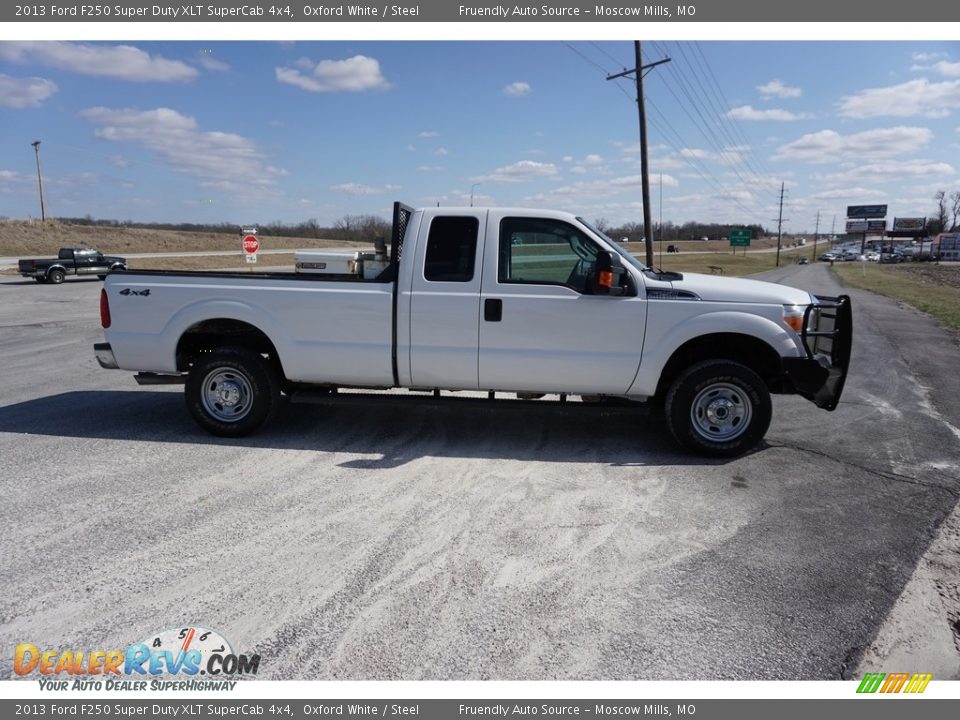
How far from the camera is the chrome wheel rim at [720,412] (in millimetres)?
5574

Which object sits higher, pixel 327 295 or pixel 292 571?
pixel 327 295

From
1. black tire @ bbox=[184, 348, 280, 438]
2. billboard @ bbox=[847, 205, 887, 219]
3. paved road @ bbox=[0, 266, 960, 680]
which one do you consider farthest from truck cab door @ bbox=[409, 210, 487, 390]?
billboard @ bbox=[847, 205, 887, 219]

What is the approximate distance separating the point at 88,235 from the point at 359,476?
78647 millimetres

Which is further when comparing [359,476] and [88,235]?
[88,235]

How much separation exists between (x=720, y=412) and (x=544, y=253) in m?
2.06

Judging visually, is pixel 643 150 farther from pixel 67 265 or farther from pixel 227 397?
pixel 67 265

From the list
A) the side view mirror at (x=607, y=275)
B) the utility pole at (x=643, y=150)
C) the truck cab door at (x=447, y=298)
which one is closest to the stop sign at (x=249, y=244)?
the utility pole at (x=643, y=150)

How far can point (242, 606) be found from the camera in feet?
10.8

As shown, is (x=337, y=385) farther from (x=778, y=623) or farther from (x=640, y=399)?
(x=778, y=623)

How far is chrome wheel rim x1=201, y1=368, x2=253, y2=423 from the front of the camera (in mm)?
6020

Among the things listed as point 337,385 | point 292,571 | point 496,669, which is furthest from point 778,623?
point 337,385

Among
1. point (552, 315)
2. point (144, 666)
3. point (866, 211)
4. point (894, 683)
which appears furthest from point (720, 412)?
point (866, 211)

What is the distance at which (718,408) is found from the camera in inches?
221

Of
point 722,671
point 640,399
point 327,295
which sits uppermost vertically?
point 327,295
